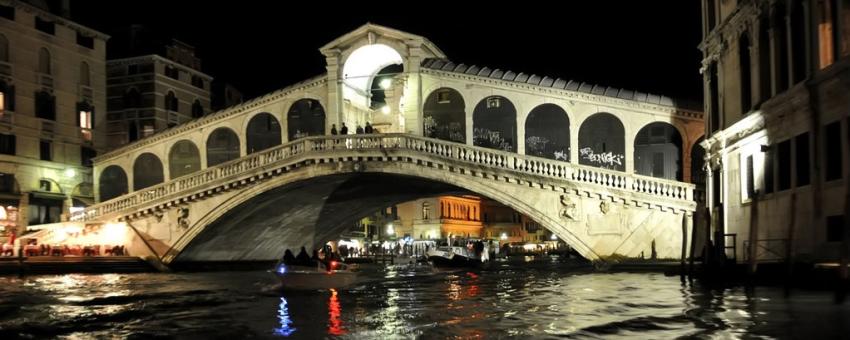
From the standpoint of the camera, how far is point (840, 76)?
1455cm

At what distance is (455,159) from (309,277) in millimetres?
7137

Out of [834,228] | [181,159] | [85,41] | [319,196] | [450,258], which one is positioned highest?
[85,41]

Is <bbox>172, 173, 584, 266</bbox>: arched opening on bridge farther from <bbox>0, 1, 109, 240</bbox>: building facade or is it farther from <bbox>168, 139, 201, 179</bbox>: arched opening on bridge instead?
<bbox>0, 1, 109, 240</bbox>: building facade

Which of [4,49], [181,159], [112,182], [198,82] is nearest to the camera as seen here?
[4,49]

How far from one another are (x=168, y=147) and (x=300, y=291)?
48.9 ft

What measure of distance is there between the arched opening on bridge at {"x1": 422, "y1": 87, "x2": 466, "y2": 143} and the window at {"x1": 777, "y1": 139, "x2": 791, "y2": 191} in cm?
1272

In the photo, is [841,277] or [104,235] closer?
[841,277]

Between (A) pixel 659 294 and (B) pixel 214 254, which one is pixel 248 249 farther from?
(A) pixel 659 294

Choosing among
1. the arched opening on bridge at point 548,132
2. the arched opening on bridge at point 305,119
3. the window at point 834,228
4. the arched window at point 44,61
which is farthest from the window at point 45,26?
the window at point 834,228

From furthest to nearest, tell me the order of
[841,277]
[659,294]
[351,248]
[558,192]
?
[351,248]
[558,192]
[659,294]
[841,277]

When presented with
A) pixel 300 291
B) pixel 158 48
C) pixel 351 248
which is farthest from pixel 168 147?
pixel 351 248

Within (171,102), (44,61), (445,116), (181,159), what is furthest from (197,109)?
(445,116)

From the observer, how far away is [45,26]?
34969 millimetres

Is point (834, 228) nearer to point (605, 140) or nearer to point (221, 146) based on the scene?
point (605, 140)
